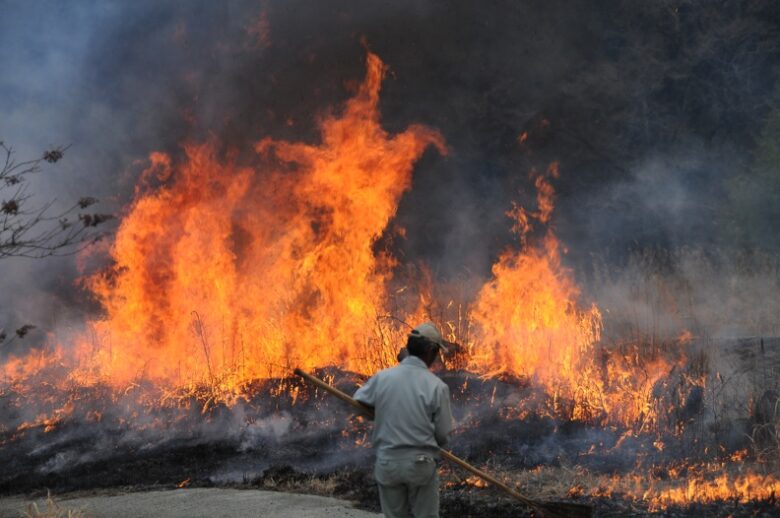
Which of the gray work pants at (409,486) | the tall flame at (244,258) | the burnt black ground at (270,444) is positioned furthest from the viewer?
the tall flame at (244,258)

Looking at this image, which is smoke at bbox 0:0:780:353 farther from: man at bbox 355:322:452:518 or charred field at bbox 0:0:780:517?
man at bbox 355:322:452:518

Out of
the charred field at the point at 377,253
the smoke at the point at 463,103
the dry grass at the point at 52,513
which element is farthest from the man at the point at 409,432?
the smoke at the point at 463,103

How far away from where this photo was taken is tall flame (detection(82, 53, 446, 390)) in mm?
14633

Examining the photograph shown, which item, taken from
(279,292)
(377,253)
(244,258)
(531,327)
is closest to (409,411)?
(531,327)

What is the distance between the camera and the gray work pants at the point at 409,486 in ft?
16.6

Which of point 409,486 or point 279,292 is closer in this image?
point 409,486

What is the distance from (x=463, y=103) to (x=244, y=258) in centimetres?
1451

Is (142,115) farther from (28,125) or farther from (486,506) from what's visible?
(486,506)

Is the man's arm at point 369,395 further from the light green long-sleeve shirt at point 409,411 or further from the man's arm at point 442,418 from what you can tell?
the man's arm at point 442,418

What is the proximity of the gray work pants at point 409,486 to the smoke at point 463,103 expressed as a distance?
13.2 m

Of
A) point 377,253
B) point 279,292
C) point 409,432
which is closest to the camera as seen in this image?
point 409,432

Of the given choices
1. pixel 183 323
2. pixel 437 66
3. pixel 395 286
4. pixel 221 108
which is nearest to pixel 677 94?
pixel 437 66

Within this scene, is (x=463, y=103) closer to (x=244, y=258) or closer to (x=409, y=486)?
(x=244, y=258)

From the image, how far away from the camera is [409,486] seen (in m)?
5.12
